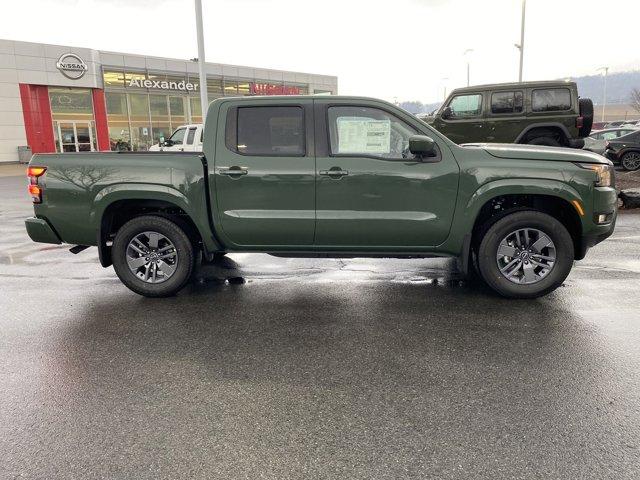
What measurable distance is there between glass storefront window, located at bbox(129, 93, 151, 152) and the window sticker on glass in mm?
32606

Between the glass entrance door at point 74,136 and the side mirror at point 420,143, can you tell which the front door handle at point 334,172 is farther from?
the glass entrance door at point 74,136

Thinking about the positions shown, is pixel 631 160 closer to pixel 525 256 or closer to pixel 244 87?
pixel 525 256

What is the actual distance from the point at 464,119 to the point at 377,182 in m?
8.44

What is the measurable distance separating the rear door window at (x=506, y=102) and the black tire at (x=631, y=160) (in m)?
7.03

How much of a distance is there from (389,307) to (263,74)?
39355 millimetres

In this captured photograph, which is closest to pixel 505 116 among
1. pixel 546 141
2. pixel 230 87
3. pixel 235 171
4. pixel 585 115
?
pixel 546 141

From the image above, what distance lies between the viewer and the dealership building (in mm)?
30828

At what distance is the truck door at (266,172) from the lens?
Answer: 16.3ft

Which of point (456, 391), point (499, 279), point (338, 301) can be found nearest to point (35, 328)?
point (338, 301)

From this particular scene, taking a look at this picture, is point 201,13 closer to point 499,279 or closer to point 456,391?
point 499,279

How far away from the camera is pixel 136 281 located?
5.30 m

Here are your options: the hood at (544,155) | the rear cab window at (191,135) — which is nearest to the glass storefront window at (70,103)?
the rear cab window at (191,135)

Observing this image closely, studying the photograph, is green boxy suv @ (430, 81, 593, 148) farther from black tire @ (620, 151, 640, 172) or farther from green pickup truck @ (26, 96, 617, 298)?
green pickup truck @ (26, 96, 617, 298)

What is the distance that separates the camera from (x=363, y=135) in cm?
498
